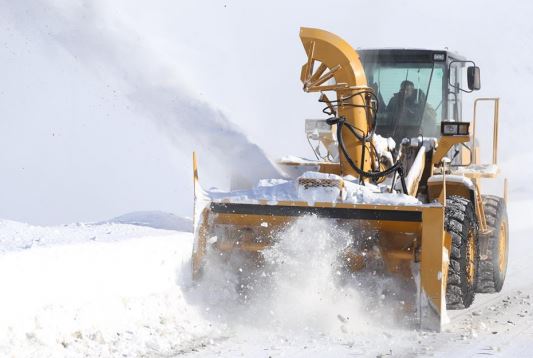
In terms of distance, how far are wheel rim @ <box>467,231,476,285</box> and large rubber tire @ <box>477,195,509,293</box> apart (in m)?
0.69

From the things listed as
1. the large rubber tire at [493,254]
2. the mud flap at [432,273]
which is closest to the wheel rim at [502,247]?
the large rubber tire at [493,254]

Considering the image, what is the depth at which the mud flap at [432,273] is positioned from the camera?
620 cm

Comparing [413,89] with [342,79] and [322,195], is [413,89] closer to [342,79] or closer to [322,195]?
[342,79]

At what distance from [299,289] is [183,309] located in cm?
92

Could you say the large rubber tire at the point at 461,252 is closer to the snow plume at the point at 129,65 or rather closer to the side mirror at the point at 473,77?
the side mirror at the point at 473,77

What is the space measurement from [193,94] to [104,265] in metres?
4.59

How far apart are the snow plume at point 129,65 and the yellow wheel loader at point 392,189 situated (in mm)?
1565

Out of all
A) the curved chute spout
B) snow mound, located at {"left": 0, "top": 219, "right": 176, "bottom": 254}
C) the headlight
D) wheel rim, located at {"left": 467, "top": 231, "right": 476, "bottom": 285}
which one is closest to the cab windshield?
the headlight

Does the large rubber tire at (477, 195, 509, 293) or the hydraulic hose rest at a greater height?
the hydraulic hose

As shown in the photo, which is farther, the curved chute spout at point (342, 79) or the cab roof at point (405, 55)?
the cab roof at point (405, 55)

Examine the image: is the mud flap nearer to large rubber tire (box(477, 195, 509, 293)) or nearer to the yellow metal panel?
the yellow metal panel

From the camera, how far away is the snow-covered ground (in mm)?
5371

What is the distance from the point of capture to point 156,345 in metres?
5.51

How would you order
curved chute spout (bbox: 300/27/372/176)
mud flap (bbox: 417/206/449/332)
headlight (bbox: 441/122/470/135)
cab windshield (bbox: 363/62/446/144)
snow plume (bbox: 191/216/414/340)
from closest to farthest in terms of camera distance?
1. mud flap (bbox: 417/206/449/332)
2. snow plume (bbox: 191/216/414/340)
3. curved chute spout (bbox: 300/27/372/176)
4. headlight (bbox: 441/122/470/135)
5. cab windshield (bbox: 363/62/446/144)
